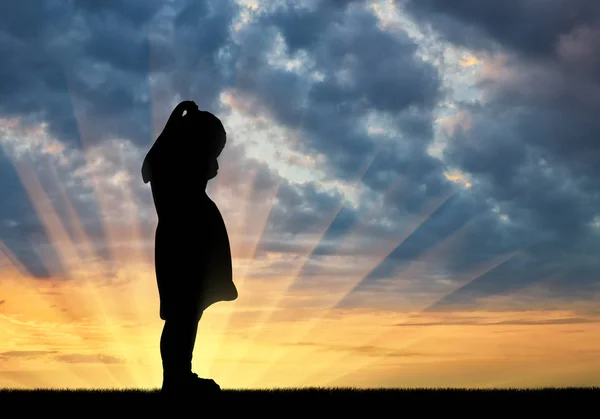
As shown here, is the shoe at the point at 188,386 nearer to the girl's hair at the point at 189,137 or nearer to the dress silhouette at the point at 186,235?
the dress silhouette at the point at 186,235

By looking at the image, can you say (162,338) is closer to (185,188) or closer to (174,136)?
(185,188)

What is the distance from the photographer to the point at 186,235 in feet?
31.7
